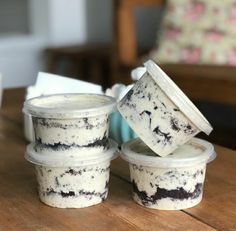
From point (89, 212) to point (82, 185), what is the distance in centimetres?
4

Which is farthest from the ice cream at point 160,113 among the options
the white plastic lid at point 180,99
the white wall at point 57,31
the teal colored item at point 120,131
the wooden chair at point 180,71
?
the white wall at point 57,31

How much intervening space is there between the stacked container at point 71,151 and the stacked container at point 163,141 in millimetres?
42

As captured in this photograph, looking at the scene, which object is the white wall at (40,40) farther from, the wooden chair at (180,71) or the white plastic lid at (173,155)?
the white plastic lid at (173,155)

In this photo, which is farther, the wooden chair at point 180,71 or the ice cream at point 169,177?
the wooden chair at point 180,71

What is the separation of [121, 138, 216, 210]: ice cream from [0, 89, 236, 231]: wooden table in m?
0.01

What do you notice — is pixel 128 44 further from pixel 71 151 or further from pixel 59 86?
pixel 71 151

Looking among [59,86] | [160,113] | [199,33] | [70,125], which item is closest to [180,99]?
[160,113]

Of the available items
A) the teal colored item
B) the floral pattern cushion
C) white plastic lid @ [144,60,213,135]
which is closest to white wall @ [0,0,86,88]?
the floral pattern cushion

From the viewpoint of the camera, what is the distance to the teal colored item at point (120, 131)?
1040 mm

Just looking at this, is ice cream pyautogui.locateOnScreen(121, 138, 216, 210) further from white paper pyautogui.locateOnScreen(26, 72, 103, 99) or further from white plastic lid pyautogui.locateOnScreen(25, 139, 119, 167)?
white paper pyautogui.locateOnScreen(26, 72, 103, 99)

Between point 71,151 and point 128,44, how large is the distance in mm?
1732

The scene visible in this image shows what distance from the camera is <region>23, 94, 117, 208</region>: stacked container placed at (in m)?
0.76

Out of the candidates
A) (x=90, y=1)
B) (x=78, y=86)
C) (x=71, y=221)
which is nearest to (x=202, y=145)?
(x=71, y=221)

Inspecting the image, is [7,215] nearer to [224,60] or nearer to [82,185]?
[82,185]
